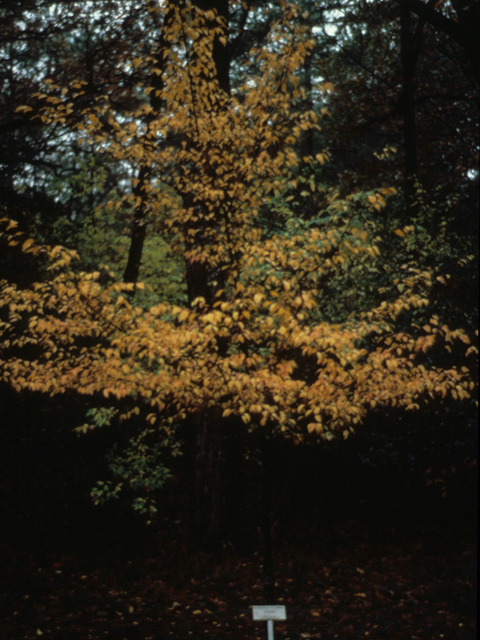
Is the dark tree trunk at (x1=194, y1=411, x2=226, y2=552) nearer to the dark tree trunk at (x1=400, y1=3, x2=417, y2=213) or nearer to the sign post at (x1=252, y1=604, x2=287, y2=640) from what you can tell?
the sign post at (x1=252, y1=604, x2=287, y2=640)

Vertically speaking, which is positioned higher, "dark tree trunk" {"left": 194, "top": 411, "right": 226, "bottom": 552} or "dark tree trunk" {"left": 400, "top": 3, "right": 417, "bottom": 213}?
"dark tree trunk" {"left": 400, "top": 3, "right": 417, "bottom": 213}

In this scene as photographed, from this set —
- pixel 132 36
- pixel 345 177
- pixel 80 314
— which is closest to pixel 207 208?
pixel 80 314

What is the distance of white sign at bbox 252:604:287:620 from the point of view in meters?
4.85

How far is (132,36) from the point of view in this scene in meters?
11.6

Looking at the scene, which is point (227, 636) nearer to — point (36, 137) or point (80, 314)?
point (80, 314)

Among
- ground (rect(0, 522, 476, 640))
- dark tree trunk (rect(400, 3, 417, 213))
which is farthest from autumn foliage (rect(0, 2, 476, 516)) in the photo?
dark tree trunk (rect(400, 3, 417, 213))

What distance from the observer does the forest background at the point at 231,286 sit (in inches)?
258

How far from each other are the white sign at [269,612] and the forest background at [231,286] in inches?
80.1

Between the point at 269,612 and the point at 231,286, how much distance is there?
354 centimetres

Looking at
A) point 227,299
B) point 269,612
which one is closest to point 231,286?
point 227,299

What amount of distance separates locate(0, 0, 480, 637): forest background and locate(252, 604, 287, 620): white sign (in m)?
2.03

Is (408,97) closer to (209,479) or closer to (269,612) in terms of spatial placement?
(209,479)

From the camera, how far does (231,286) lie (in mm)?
6957

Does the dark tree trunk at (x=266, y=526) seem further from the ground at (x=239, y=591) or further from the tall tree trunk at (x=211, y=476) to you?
the tall tree trunk at (x=211, y=476)
